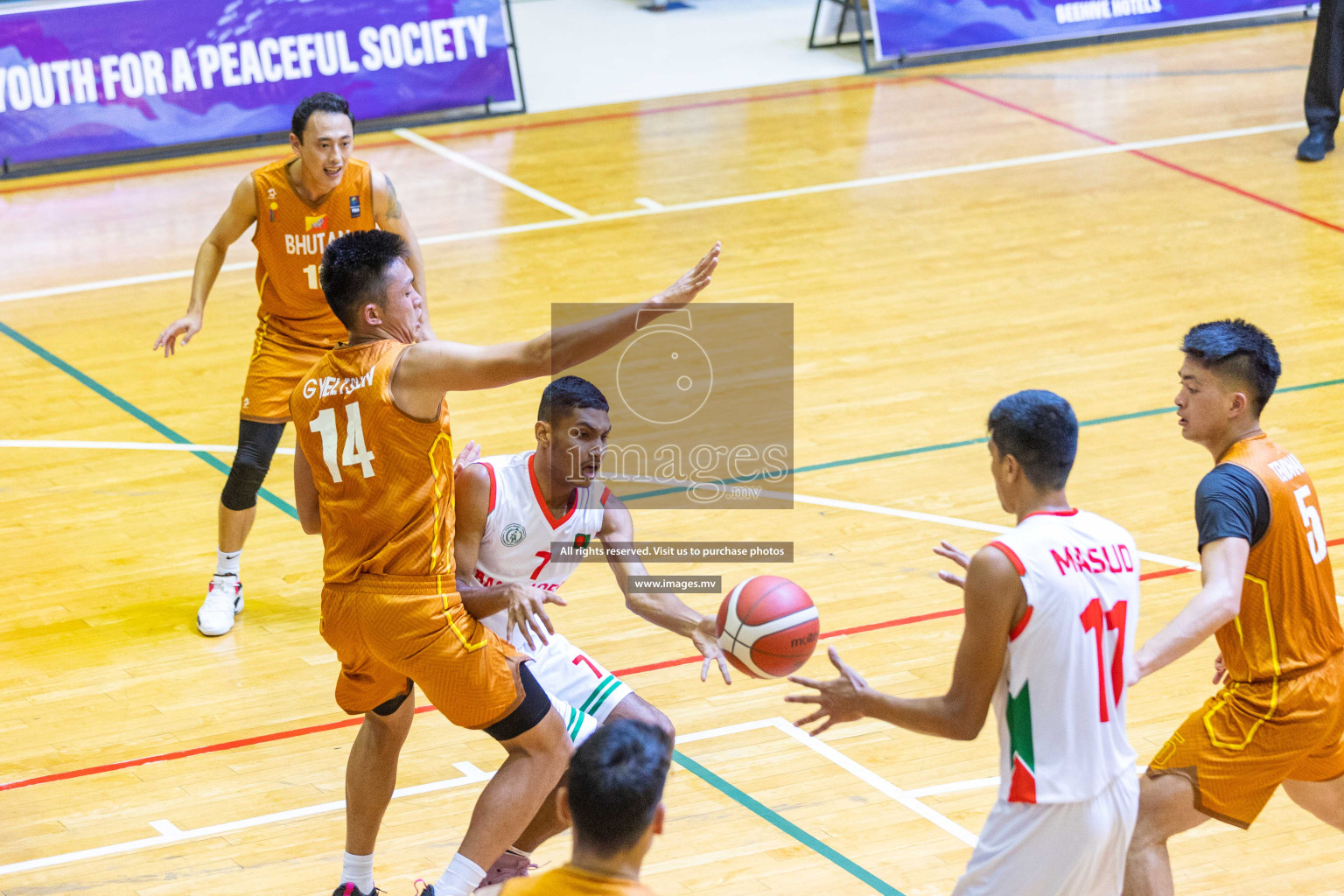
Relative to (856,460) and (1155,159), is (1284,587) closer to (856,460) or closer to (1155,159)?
(856,460)

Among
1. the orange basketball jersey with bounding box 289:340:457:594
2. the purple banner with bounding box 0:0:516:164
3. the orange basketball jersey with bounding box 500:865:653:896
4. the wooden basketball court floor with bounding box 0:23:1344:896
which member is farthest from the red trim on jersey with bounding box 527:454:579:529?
the purple banner with bounding box 0:0:516:164

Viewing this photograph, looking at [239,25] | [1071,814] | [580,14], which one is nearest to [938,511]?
[1071,814]

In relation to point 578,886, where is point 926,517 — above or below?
below

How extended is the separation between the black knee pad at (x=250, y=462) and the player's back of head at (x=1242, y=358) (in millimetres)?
4027

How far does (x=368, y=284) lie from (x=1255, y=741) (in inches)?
107

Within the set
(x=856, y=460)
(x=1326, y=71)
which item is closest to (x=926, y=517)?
(x=856, y=460)

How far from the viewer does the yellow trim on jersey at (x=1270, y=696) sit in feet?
14.8

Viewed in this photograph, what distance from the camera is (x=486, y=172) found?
1384cm

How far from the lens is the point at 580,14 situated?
19.8m

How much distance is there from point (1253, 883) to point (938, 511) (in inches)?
122

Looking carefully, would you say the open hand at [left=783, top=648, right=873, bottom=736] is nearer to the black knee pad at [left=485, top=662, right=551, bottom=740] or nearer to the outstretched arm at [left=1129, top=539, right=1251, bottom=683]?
the outstretched arm at [left=1129, top=539, right=1251, bottom=683]

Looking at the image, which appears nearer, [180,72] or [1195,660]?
[1195,660]

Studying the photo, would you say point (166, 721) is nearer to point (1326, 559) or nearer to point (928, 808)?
point (928, 808)

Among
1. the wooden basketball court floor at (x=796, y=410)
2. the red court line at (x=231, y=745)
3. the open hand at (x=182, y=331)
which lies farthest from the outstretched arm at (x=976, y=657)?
the open hand at (x=182, y=331)
